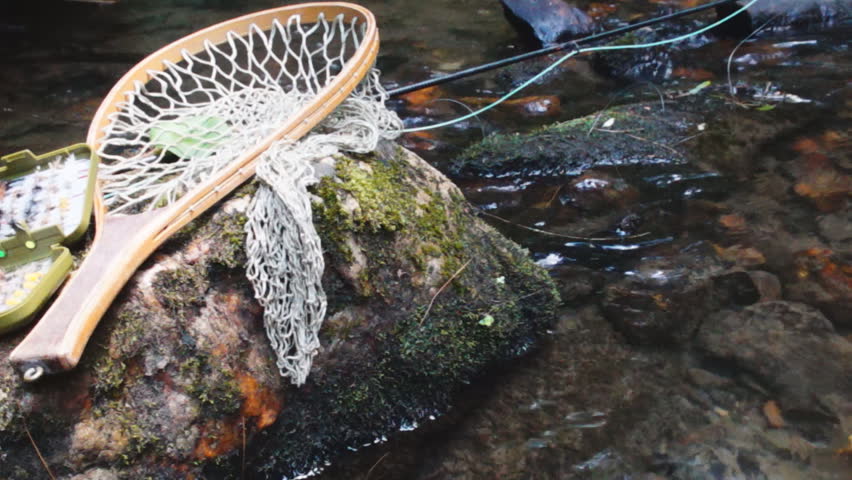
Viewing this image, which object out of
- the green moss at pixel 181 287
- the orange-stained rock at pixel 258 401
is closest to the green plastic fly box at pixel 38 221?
the green moss at pixel 181 287

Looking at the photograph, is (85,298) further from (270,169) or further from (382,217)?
(382,217)

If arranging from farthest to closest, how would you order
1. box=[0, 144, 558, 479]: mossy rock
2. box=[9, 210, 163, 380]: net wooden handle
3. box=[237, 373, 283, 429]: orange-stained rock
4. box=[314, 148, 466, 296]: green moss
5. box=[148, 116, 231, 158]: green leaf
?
1. box=[148, 116, 231, 158]: green leaf
2. box=[314, 148, 466, 296]: green moss
3. box=[237, 373, 283, 429]: orange-stained rock
4. box=[0, 144, 558, 479]: mossy rock
5. box=[9, 210, 163, 380]: net wooden handle

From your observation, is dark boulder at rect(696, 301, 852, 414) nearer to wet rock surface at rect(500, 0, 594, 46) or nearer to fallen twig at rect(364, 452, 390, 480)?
fallen twig at rect(364, 452, 390, 480)

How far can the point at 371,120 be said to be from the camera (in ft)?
9.70

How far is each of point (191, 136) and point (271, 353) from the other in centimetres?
103

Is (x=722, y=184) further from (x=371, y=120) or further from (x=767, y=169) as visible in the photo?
(x=371, y=120)

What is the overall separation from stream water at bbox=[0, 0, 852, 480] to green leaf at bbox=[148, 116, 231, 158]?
1474 millimetres

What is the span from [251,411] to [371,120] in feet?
4.36

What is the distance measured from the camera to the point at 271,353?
8.22 ft

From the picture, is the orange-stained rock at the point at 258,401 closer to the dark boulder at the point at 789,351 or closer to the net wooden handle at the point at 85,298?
the net wooden handle at the point at 85,298

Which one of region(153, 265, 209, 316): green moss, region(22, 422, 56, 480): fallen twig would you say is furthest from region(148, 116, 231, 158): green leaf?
region(22, 422, 56, 480): fallen twig

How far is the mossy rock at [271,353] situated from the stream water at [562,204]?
0.22 metres

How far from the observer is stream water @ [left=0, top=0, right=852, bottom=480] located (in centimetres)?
282

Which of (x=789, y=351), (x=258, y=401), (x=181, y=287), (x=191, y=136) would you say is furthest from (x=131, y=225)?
(x=789, y=351)
